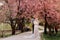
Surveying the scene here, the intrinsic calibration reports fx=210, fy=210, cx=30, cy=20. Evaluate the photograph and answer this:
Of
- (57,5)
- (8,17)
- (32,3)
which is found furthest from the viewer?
(8,17)

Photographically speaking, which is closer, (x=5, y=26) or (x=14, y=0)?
(x=14, y=0)

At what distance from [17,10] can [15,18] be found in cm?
85

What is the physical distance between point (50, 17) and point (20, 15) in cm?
490

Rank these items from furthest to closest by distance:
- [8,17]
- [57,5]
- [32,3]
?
[8,17], [32,3], [57,5]

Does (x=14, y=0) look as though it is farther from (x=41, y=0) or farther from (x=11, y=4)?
(x=41, y=0)

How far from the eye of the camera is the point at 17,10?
19750 mm

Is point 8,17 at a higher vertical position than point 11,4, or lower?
lower

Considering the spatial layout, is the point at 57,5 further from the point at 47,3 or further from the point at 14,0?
the point at 14,0

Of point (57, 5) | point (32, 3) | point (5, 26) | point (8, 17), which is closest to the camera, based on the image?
point (57, 5)

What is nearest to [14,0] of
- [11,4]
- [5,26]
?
[11,4]

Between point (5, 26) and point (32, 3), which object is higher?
point (32, 3)

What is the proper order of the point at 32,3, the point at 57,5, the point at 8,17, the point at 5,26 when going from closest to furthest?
the point at 57,5 < the point at 32,3 < the point at 8,17 < the point at 5,26

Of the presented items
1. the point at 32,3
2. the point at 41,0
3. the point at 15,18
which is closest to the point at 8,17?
the point at 15,18

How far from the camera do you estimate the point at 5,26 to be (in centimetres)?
2231
